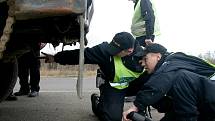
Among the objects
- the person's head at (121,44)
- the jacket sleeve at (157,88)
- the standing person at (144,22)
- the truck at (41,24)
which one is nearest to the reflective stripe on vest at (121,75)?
the person's head at (121,44)

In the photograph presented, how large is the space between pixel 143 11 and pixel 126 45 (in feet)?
4.41

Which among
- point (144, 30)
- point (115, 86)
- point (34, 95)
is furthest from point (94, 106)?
point (34, 95)

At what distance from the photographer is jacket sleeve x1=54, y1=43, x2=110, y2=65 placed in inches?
209

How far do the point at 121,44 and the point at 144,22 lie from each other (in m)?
1.32

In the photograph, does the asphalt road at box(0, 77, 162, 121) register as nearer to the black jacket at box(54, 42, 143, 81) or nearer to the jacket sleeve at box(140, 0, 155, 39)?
the black jacket at box(54, 42, 143, 81)

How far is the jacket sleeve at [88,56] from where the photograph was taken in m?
5.30

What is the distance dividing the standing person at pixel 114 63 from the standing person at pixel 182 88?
97cm

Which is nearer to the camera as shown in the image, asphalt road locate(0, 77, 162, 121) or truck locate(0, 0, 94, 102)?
truck locate(0, 0, 94, 102)

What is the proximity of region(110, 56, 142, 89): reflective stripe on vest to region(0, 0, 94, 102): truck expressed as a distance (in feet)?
1.73

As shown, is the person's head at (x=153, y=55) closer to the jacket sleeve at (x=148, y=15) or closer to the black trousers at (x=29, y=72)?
the jacket sleeve at (x=148, y=15)

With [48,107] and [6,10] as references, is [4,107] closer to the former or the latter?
[48,107]

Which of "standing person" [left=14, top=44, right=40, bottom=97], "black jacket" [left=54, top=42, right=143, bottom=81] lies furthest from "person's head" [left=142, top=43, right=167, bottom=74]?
"standing person" [left=14, top=44, right=40, bottom=97]

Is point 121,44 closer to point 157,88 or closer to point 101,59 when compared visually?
point 101,59

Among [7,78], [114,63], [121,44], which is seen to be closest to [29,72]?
[7,78]
